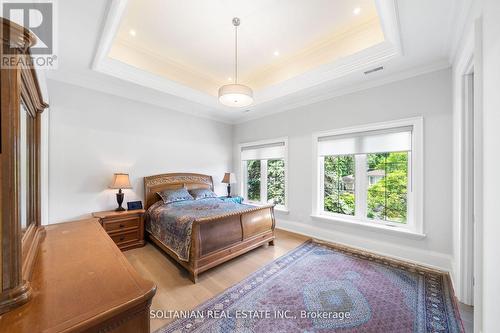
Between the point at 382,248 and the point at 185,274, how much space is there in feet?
9.21

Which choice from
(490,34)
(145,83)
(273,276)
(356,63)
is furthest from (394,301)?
(145,83)

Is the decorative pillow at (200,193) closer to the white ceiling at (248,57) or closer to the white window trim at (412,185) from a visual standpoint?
the white ceiling at (248,57)

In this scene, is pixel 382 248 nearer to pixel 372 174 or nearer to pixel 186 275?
pixel 372 174

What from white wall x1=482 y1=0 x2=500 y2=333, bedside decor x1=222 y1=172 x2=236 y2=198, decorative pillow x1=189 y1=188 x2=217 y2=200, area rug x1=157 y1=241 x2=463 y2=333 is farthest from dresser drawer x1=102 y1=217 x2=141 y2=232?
white wall x1=482 y1=0 x2=500 y2=333

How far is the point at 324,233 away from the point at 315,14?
3.30 m

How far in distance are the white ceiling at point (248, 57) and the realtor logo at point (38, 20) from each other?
3.4 inches

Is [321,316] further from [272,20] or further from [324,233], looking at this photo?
[272,20]

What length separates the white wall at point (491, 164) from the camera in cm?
111

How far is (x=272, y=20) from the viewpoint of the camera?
105 inches

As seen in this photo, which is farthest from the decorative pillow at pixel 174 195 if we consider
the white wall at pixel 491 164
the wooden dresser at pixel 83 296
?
the white wall at pixel 491 164

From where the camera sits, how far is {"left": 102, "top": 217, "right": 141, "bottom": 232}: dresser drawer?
3.12 metres

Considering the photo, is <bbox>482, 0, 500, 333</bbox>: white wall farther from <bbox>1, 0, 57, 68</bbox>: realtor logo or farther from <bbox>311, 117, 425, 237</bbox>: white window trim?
<bbox>1, 0, 57, 68</bbox>: realtor logo

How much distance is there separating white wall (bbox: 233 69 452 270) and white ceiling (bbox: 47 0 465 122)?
209 mm

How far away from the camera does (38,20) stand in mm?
1857
